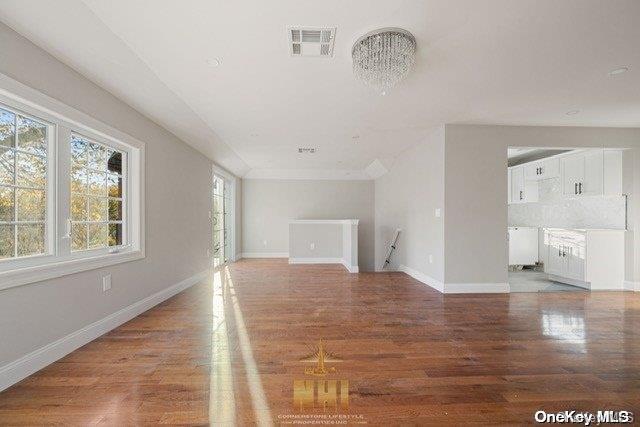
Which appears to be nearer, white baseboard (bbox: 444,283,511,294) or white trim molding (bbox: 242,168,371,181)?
white baseboard (bbox: 444,283,511,294)

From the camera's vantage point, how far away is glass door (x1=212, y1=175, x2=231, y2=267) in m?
6.45

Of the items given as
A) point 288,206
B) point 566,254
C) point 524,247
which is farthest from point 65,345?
point 524,247

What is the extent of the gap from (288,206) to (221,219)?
2.02 metres

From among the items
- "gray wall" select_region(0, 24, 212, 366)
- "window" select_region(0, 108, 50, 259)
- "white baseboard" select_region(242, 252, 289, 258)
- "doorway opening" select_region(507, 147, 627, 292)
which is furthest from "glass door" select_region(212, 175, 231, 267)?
"doorway opening" select_region(507, 147, 627, 292)

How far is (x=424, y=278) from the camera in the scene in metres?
4.61

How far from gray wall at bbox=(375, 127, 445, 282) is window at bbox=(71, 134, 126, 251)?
13.8 feet

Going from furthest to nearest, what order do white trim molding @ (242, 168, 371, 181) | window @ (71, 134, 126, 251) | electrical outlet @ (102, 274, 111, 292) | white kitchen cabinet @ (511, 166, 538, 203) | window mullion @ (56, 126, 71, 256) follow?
white trim molding @ (242, 168, 371, 181)
white kitchen cabinet @ (511, 166, 538, 203)
electrical outlet @ (102, 274, 111, 292)
window @ (71, 134, 126, 251)
window mullion @ (56, 126, 71, 256)

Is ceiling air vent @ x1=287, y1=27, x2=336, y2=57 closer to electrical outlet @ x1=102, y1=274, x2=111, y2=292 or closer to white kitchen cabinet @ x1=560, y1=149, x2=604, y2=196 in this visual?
electrical outlet @ x1=102, y1=274, x2=111, y2=292

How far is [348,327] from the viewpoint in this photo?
275cm

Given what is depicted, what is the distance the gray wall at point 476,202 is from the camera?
3.96 m

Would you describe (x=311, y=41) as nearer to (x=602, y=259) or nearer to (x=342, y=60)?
(x=342, y=60)

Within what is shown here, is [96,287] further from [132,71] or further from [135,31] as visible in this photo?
[135,31]

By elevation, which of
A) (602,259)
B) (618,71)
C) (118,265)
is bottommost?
(602,259)

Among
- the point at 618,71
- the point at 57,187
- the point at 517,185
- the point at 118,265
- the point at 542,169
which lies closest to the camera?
the point at 57,187
